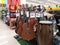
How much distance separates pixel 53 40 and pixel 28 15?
59.5 inches

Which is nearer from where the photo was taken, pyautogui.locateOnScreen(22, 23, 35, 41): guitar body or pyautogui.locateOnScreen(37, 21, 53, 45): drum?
pyautogui.locateOnScreen(37, 21, 53, 45): drum

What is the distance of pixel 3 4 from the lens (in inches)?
424

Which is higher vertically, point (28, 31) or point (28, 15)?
point (28, 15)

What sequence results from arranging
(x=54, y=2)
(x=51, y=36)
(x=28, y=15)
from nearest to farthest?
(x=51, y=36), (x=28, y=15), (x=54, y=2)

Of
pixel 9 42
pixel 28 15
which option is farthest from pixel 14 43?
pixel 28 15

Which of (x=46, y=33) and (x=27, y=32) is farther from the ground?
(x=46, y=33)

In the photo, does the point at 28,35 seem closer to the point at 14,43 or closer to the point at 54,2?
the point at 14,43

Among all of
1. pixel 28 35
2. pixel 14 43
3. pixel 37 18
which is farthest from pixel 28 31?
pixel 14 43

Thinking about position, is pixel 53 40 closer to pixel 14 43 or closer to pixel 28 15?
pixel 28 15

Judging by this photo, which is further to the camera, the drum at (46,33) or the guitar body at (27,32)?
the guitar body at (27,32)

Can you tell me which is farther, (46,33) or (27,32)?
(27,32)

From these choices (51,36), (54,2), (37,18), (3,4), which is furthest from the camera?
(3,4)

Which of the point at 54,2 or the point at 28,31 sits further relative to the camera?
the point at 54,2

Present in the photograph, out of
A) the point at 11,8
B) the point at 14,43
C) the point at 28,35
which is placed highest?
the point at 11,8
